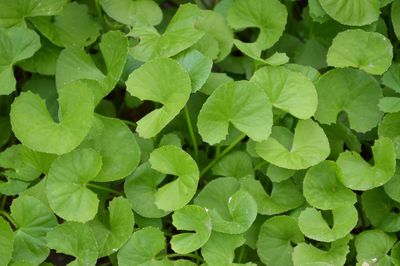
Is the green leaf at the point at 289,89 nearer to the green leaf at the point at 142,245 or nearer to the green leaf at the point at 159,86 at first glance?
the green leaf at the point at 159,86

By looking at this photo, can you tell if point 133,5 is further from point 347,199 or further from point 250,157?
point 347,199

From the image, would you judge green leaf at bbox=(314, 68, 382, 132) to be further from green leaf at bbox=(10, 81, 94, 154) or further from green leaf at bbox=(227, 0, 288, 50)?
green leaf at bbox=(10, 81, 94, 154)

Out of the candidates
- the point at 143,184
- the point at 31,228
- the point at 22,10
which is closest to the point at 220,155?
the point at 143,184

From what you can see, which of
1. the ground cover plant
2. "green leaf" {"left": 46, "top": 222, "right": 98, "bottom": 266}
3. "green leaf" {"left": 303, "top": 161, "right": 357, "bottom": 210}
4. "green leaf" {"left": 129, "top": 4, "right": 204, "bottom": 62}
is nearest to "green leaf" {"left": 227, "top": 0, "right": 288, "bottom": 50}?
the ground cover plant


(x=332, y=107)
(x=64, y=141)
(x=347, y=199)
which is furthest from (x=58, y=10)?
(x=347, y=199)

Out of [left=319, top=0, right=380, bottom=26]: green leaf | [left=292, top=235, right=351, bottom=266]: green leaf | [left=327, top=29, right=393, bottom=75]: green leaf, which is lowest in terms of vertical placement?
[left=292, top=235, right=351, bottom=266]: green leaf

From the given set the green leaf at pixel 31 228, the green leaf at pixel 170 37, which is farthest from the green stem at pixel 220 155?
the green leaf at pixel 31 228

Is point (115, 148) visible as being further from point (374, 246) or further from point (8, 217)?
point (374, 246)
